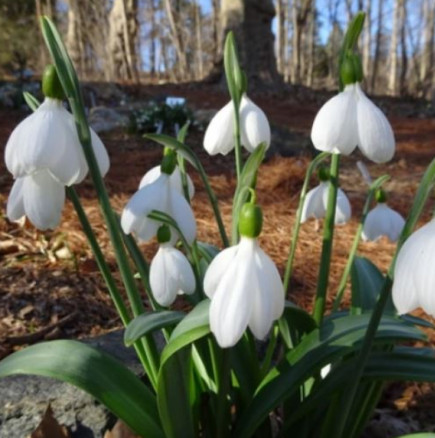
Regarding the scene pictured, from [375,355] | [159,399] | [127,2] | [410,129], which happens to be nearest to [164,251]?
[159,399]

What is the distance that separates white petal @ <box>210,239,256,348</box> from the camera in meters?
0.66

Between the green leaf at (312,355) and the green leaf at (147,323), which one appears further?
the green leaf at (312,355)

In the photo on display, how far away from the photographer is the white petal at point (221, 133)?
103 centimetres

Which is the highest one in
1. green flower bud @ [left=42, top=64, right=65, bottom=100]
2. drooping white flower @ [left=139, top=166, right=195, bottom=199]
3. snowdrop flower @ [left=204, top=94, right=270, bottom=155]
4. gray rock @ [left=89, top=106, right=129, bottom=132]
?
green flower bud @ [left=42, top=64, right=65, bottom=100]

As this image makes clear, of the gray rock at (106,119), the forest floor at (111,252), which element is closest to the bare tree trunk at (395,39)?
the gray rock at (106,119)

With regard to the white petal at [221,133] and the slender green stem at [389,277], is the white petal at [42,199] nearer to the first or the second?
the white petal at [221,133]

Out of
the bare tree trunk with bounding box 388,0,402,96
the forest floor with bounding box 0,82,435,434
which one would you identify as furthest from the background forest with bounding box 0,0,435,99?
the forest floor with bounding box 0,82,435,434

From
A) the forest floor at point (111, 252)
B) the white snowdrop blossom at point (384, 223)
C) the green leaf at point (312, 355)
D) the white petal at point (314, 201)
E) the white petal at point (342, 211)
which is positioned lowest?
the forest floor at point (111, 252)

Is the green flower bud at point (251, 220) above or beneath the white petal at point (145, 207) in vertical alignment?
above

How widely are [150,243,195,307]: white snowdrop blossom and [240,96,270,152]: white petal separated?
229 mm

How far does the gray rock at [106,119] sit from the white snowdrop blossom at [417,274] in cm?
454

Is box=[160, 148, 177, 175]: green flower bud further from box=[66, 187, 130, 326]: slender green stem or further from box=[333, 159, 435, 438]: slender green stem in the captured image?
box=[333, 159, 435, 438]: slender green stem

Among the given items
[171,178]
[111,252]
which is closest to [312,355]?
[171,178]

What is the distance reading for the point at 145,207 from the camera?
904 millimetres
